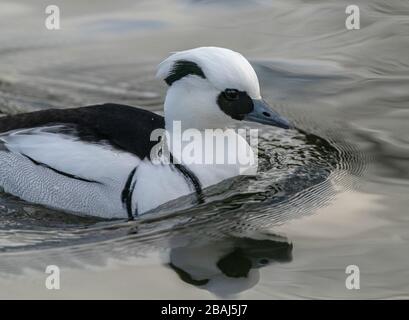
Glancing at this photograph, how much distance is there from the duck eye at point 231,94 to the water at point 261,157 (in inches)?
31.1

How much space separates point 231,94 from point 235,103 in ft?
0.28

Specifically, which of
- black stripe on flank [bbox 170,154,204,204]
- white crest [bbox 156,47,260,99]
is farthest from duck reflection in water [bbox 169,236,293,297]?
white crest [bbox 156,47,260,99]

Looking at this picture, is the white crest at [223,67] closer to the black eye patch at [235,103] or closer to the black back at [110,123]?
the black eye patch at [235,103]

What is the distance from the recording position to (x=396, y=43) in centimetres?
1124

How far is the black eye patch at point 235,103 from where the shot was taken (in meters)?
7.62

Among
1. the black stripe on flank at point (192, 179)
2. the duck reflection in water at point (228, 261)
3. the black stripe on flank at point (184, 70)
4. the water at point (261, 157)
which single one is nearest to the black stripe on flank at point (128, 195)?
the water at point (261, 157)

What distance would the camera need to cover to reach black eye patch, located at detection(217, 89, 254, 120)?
25.0 feet

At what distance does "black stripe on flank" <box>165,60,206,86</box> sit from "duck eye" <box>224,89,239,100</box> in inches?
8.3

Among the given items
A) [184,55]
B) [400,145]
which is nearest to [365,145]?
[400,145]

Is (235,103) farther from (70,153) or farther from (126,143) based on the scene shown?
(70,153)

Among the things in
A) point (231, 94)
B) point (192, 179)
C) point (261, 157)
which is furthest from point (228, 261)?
point (261, 157)

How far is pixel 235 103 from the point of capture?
766 centimetres

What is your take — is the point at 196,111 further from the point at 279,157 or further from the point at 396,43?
the point at 396,43
